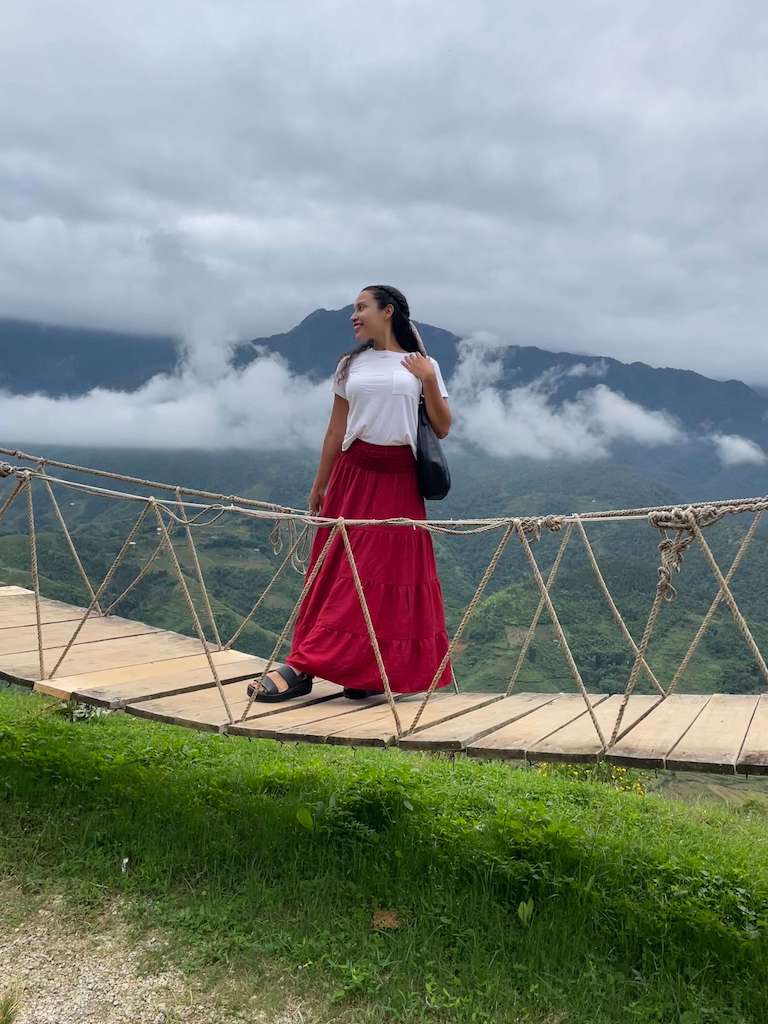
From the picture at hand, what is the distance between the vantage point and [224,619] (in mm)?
50594

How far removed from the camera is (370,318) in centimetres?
367

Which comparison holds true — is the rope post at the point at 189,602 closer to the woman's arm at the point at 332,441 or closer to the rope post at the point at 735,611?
the woman's arm at the point at 332,441

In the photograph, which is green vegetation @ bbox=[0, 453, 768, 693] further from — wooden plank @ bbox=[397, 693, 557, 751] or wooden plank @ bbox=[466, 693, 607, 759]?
wooden plank @ bbox=[466, 693, 607, 759]

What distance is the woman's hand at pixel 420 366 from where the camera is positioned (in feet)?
11.9

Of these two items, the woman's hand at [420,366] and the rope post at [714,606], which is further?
the woman's hand at [420,366]

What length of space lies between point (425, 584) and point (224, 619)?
4808 cm

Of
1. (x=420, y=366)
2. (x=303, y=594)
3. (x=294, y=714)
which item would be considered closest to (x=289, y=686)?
(x=294, y=714)

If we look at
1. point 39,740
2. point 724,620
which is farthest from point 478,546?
point 39,740

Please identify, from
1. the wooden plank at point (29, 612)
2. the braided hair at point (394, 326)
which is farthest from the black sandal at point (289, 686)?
the wooden plank at point (29, 612)

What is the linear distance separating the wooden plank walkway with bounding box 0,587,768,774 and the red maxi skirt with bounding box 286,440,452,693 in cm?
17

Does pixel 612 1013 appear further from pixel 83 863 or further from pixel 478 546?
pixel 478 546

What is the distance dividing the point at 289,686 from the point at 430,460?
1123 millimetres

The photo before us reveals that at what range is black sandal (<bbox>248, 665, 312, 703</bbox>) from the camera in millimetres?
3641

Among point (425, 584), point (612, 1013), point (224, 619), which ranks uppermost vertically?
point (425, 584)
